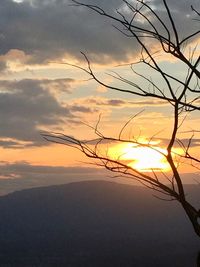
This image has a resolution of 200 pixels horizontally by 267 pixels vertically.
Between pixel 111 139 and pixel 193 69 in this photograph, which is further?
pixel 111 139

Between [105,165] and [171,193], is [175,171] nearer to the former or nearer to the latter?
[171,193]

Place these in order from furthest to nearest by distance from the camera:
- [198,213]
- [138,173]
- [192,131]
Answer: [192,131]
[138,173]
[198,213]

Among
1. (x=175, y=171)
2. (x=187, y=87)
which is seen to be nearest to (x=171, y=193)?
(x=175, y=171)

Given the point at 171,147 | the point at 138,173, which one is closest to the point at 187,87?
the point at 171,147

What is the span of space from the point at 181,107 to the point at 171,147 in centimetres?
38

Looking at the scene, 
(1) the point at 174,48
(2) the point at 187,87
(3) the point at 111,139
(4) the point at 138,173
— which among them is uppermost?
(1) the point at 174,48

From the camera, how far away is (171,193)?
457cm

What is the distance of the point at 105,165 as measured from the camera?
4.88 metres

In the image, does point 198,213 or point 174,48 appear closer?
point 198,213

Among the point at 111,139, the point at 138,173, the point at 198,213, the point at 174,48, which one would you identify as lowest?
the point at 198,213

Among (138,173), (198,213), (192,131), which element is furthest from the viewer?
(192,131)

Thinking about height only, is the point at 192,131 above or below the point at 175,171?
above

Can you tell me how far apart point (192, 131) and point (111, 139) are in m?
0.91

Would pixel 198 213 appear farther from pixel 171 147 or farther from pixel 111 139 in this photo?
pixel 111 139
